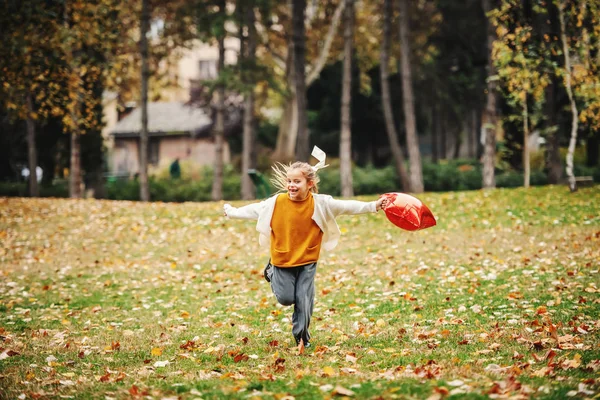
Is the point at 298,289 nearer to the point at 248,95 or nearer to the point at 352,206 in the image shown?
the point at 352,206

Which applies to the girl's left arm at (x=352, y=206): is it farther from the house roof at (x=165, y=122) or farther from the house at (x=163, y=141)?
the house roof at (x=165, y=122)

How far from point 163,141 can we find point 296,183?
40.2m

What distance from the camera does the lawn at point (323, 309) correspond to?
5121mm

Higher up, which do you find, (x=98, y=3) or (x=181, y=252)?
(x=98, y=3)

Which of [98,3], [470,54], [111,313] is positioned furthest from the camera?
[470,54]

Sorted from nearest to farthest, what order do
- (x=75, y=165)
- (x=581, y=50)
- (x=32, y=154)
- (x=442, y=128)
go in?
(x=581, y=50)
(x=75, y=165)
(x=32, y=154)
(x=442, y=128)

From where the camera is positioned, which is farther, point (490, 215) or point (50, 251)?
point (490, 215)

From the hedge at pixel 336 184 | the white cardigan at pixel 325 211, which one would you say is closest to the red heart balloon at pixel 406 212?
the white cardigan at pixel 325 211

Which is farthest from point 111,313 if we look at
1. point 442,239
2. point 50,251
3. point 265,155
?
point 265,155

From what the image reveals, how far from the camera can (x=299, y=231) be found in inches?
252

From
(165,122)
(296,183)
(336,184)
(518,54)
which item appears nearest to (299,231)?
(296,183)

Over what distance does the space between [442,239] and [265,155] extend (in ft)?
66.6

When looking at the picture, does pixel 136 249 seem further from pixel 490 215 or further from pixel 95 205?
pixel 490 215

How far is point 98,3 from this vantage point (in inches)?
786
